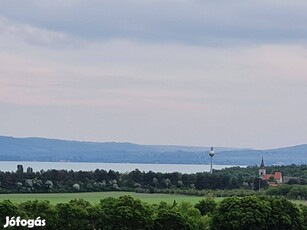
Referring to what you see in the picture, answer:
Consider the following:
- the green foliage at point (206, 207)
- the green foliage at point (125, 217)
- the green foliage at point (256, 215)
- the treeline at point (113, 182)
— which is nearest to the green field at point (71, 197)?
the treeline at point (113, 182)

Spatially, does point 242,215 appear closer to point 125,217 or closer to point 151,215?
point 151,215

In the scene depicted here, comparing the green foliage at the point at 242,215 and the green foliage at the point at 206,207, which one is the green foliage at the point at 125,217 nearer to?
the green foliage at the point at 242,215

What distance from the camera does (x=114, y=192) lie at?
80.8 m

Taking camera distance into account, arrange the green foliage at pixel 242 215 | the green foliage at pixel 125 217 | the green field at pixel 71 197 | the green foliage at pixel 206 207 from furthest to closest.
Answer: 1. the green field at pixel 71 197
2. the green foliage at pixel 206 207
3. the green foliage at pixel 242 215
4. the green foliage at pixel 125 217

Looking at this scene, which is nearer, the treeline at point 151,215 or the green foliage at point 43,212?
the green foliage at point 43,212

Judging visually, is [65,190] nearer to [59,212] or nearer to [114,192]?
[114,192]

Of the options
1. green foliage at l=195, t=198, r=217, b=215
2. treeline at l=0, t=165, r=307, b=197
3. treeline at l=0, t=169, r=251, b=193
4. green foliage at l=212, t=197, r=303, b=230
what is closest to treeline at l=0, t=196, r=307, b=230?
green foliage at l=212, t=197, r=303, b=230

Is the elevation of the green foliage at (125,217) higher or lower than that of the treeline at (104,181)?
lower

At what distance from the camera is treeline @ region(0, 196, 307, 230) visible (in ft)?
125

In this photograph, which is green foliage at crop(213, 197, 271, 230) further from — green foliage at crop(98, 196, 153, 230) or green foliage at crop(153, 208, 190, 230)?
green foliage at crop(98, 196, 153, 230)

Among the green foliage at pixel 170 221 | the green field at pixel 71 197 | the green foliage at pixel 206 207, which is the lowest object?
the green foliage at pixel 170 221

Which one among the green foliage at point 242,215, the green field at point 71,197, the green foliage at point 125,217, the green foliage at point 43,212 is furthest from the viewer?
→ the green field at point 71,197

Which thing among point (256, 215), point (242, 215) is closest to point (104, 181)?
point (242, 215)

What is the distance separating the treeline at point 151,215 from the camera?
38.1 metres
